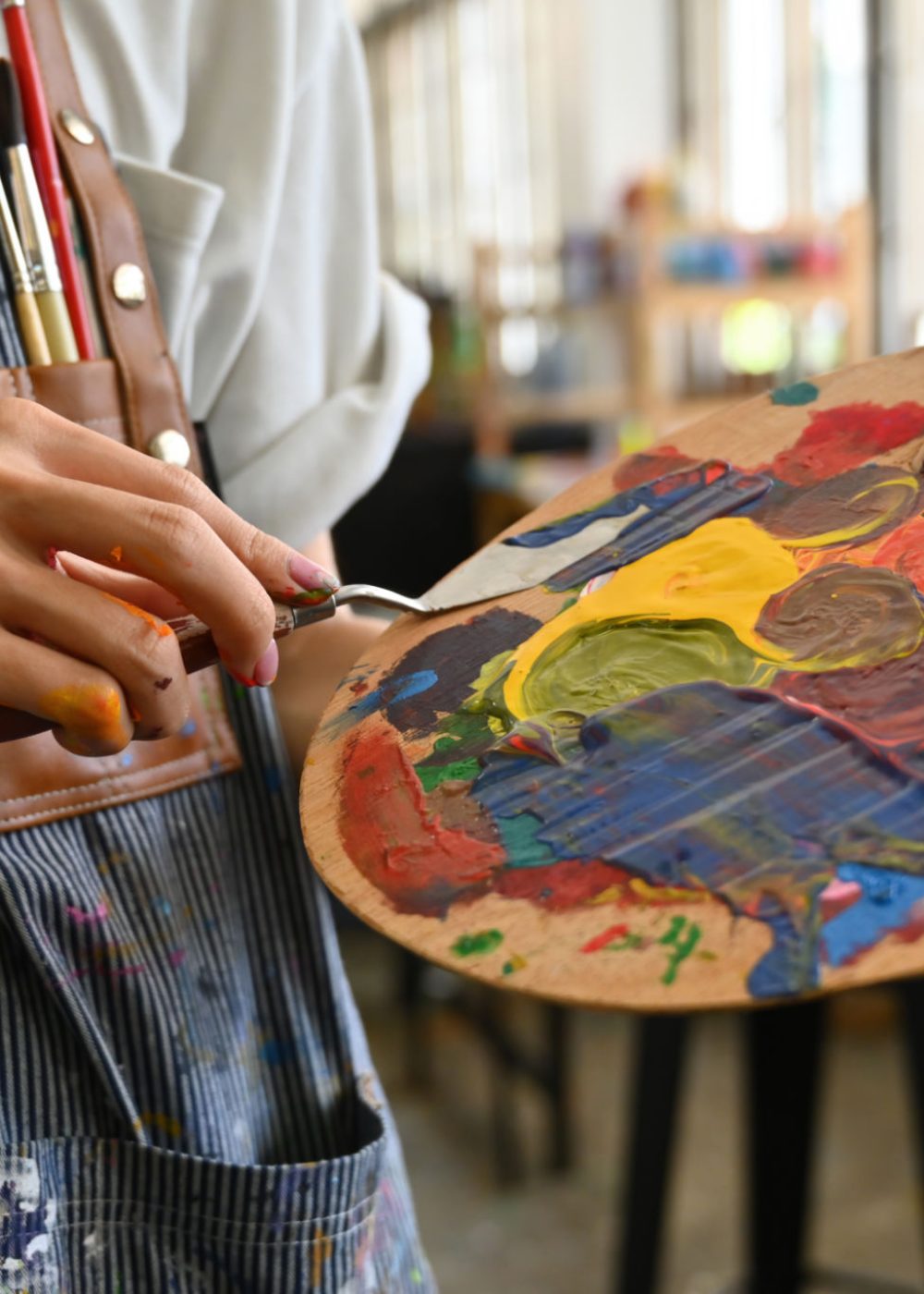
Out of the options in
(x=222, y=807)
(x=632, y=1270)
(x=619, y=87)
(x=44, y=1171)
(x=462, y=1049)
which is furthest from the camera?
(x=619, y=87)

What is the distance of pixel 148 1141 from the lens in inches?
23.6

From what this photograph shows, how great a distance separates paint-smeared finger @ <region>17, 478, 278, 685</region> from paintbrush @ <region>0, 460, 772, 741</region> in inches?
4.4

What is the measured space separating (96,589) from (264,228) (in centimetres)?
30

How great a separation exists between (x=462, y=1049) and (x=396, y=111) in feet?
19.5

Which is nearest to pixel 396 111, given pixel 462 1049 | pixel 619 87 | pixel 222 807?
pixel 619 87

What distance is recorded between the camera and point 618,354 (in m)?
4.56

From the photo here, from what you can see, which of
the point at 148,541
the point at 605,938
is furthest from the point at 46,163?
the point at 605,938

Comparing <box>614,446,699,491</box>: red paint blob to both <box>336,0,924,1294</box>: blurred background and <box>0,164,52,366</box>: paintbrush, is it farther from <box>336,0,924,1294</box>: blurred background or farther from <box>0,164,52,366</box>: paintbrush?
<box>336,0,924,1294</box>: blurred background

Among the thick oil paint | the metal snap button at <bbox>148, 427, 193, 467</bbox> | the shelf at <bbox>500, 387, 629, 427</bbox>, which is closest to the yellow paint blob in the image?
the thick oil paint

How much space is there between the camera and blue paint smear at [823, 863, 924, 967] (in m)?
0.40

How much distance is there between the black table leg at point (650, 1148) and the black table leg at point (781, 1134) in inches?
3.7

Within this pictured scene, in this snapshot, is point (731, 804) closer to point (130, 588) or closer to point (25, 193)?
point (130, 588)

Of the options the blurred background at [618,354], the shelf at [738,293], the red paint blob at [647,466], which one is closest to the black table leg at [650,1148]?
the blurred background at [618,354]

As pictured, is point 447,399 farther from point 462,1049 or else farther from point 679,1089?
point 679,1089
